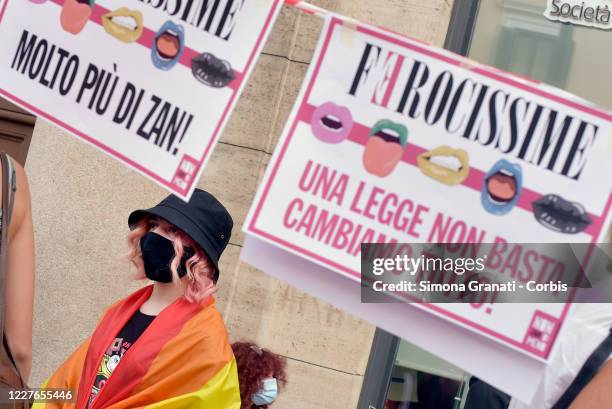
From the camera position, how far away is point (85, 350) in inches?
159

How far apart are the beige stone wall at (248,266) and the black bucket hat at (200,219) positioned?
1657 millimetres

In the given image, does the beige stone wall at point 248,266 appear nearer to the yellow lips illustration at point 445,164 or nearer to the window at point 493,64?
the window at point 493,64

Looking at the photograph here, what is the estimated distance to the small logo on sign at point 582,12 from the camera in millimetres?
5484

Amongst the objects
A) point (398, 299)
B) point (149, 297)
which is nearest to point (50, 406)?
point (149, 297)

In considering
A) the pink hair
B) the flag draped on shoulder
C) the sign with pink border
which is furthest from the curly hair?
the sign with pink border

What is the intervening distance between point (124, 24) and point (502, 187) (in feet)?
3.54

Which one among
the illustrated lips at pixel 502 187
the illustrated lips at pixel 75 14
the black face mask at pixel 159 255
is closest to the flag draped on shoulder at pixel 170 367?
the black face mask at pixel 159 255

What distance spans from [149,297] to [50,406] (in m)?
0.59

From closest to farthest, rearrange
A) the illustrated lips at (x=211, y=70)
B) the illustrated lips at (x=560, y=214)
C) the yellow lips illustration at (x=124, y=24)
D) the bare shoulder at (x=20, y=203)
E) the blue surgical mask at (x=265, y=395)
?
the illustrated lips at (x=560, y=214) < the illustrated lips at (x=211, y=70) < the yellow lips illustration at (x=124, y=24) < the bare shoulder at (x=20, y=203) < the blue surgical mask at (x=265, y=395)

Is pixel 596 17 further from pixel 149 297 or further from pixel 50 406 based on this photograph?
pixel 50 406

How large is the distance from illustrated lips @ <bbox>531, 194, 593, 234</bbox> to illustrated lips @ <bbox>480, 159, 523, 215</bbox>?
5 centimetres

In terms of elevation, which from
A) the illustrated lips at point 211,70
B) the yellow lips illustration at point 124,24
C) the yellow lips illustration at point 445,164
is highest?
the yellow lips illustration at point 124,24

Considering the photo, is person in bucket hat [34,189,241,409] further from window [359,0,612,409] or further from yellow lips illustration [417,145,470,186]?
window [359,0,612,409]

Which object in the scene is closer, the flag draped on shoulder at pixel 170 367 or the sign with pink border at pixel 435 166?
the sign with pink border at pixel 435 166
